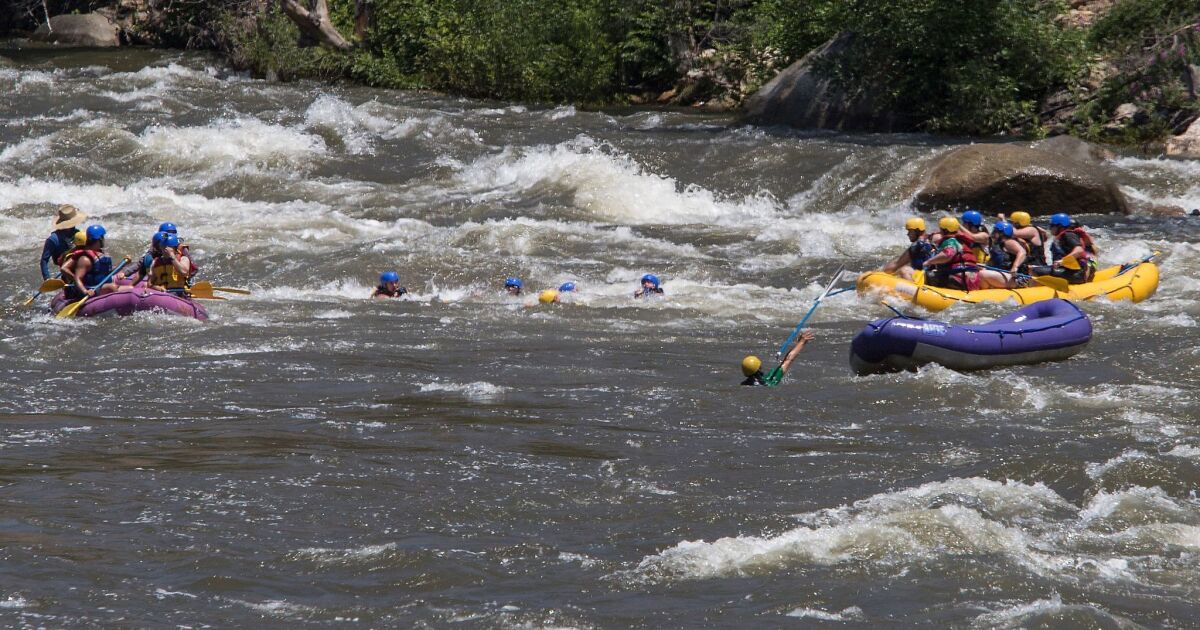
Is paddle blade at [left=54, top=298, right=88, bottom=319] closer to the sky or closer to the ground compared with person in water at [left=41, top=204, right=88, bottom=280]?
closer to the ground

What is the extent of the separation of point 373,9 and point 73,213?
15.1 metres

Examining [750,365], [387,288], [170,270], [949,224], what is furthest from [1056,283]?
[170,270]

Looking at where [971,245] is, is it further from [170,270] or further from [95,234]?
[95,234]

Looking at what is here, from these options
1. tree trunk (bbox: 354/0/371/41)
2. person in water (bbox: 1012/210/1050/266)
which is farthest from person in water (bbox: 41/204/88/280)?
tree trunk (bbox: 354/0/371/41)

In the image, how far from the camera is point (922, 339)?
867 cm

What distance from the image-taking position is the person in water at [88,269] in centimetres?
1107

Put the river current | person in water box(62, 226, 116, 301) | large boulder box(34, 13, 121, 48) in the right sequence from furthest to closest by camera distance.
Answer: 1. large boulder box(34, 13, 121, 48)
2. person in water box(62, 226, 116, 301)
3. the river current

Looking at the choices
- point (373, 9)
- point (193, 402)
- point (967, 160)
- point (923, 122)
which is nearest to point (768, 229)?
point (967, 160)

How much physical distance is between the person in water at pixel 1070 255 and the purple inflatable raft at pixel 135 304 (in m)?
7.19

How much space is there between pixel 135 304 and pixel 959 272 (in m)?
6.88

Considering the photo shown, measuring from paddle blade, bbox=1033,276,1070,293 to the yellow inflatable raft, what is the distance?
0.04 m

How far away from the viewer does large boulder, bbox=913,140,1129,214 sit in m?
15.9

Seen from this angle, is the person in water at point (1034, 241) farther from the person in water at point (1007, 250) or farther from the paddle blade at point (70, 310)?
the paddle blade at point (70, 310)

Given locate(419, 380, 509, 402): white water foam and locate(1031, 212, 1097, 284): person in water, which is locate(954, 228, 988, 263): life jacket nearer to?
locate(1031, 212, 1097, 284): person in water
